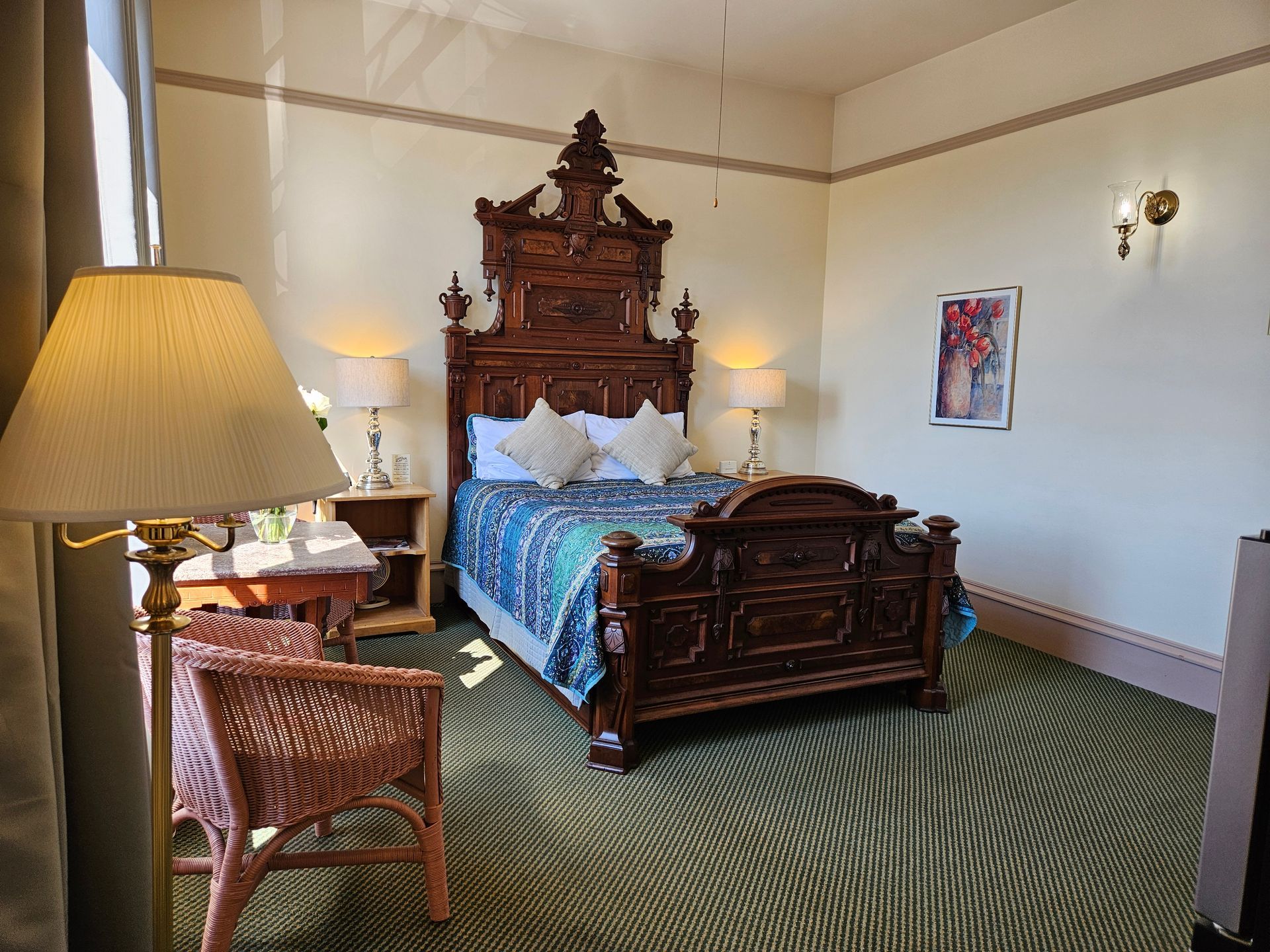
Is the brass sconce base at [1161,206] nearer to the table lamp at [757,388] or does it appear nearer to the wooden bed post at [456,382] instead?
the table lamp at [757,388]

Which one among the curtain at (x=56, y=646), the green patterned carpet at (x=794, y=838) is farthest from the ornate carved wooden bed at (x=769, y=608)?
the curtain at (x=56, y=646)

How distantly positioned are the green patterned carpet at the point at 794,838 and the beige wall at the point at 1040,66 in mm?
3065

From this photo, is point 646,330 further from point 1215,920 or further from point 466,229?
point 1215,920

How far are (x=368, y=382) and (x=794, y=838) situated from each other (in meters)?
3.16

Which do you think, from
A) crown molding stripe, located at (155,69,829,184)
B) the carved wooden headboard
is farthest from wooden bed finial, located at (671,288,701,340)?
crown molding stripe, located at (155,69,829,184)

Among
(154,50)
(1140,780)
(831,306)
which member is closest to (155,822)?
(1140,780)

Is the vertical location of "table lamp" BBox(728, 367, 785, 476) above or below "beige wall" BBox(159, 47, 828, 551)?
below

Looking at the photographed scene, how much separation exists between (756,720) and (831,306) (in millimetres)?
3536

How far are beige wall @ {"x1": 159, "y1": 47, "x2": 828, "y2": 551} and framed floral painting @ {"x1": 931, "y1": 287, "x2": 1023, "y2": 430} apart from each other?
136 centimetres

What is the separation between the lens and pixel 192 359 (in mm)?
1012

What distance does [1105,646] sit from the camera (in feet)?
13.7

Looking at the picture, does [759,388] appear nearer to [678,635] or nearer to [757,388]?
[757,388]

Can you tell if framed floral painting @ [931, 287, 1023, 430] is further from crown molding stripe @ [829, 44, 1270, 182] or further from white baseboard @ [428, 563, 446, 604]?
white baseboard @ [428, 563, 446, 604]

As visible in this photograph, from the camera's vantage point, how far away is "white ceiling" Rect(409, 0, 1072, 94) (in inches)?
175
